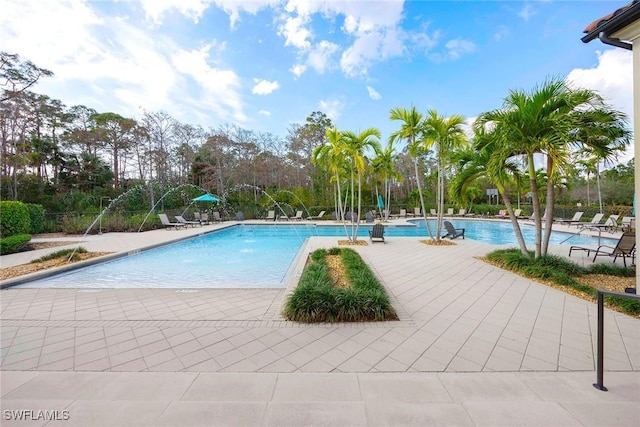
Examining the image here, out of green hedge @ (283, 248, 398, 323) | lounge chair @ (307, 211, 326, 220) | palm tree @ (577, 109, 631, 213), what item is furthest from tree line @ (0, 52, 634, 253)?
green hedge @ (283, 248, 398, 323)

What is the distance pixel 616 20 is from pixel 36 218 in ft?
62.8

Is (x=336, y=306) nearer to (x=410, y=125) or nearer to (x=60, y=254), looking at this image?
(x=410, y=125)

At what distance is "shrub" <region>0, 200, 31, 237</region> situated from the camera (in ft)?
31.3

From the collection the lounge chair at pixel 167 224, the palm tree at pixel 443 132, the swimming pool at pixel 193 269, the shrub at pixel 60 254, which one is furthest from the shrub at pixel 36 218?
the palm tree at pixel 443 132

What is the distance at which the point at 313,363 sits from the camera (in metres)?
2.49

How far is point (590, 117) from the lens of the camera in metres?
5.18

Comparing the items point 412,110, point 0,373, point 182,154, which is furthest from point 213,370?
point 182,154

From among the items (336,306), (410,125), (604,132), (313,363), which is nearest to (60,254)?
(336,306)

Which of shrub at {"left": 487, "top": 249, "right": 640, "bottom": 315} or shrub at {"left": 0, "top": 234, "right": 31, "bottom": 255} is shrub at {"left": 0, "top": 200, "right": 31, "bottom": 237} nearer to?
shrub at {"left": 0, "top": 234, "right": 31, "bottom": 255}

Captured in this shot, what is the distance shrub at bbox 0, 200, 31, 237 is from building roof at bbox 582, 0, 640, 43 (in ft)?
53.2

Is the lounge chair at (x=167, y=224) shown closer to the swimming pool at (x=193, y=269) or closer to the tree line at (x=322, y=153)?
the swimming pool at (x=193, y=269)

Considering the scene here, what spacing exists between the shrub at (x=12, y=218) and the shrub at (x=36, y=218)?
6.18ft

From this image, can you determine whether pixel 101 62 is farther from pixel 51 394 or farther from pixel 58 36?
pixel 51 394

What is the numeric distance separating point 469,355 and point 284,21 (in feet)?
42.2
